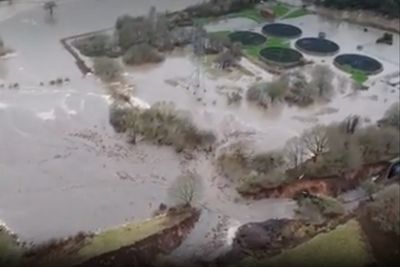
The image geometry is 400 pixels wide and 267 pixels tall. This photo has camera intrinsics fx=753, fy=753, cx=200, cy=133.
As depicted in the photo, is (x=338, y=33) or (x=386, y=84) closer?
(x=386, y=84)

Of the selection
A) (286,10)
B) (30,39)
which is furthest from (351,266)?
(30,39)

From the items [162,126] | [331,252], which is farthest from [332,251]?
[162,126]

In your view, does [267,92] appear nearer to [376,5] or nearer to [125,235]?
[376,5]

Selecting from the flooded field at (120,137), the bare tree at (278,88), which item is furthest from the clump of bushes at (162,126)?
the bare tree at (278,88)

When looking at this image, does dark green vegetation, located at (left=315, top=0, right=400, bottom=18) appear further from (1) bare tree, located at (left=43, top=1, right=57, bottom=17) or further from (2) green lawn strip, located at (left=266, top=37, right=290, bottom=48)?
(1) bare tree, located at (left=43, top=1, right=57, bottom=17)

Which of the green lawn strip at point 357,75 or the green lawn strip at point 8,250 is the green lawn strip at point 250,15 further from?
the green lawn strip at point 8,250

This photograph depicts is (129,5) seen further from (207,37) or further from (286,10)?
(286,10)
